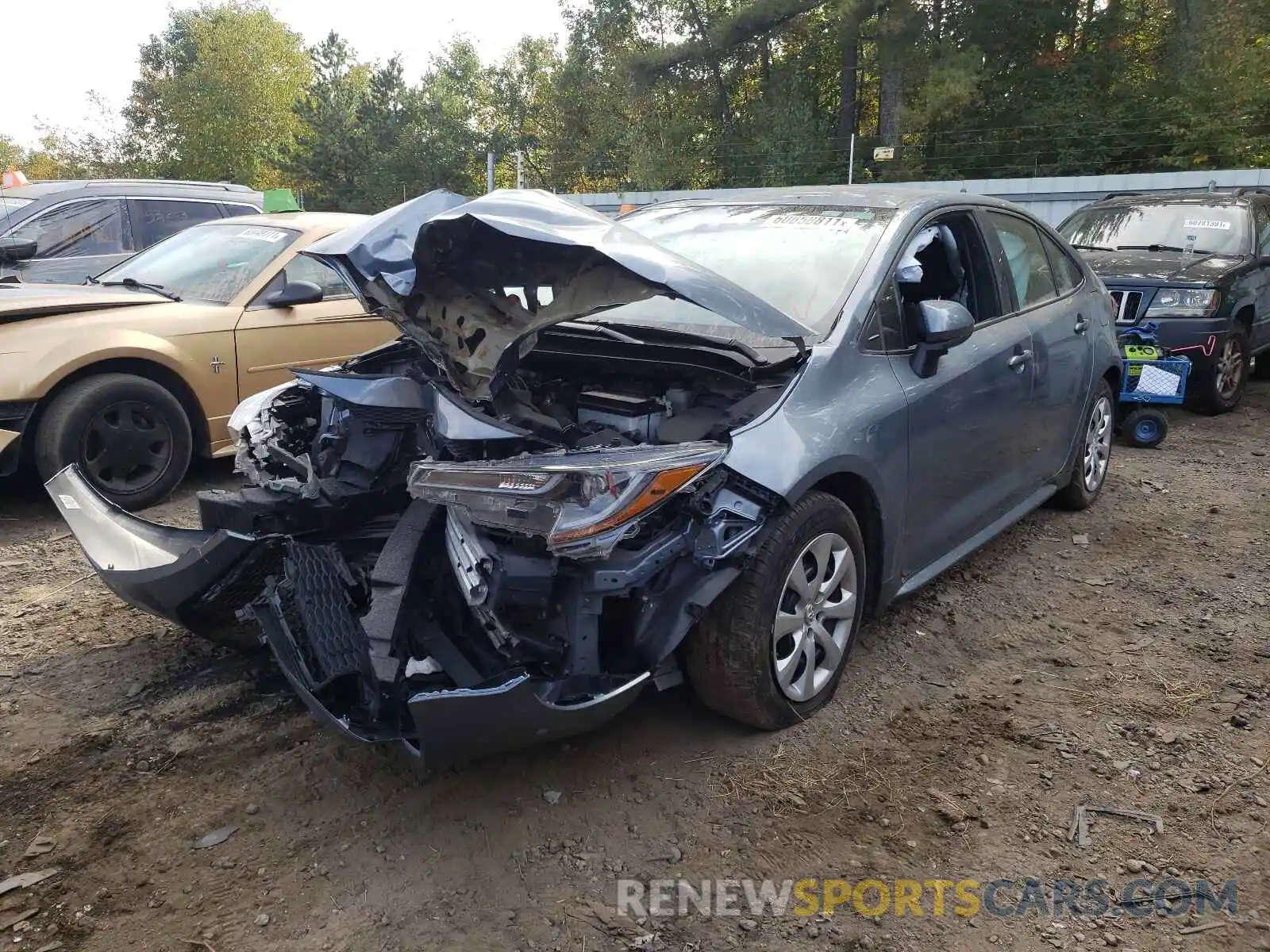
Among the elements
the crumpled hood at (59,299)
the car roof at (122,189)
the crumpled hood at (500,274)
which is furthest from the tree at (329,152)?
the crumpled hood at (500,274)

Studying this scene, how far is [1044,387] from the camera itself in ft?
14.1

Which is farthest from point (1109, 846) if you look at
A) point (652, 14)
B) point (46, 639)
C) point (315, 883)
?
point (652, 14)

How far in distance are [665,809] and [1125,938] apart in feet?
3.87

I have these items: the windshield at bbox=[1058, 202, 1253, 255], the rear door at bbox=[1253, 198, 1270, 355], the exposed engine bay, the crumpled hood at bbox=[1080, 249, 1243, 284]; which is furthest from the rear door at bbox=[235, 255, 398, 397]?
the rear door at bbox=[1253, 198, 1270, 355]

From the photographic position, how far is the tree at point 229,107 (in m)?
42.1

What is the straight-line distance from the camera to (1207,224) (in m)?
8.27

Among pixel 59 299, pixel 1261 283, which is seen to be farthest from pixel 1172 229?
pixel 59 299

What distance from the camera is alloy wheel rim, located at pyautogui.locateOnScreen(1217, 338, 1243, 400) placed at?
766cm

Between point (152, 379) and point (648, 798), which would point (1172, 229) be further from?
point (152, 379)

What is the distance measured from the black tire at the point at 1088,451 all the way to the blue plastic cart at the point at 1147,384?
127 centimetres

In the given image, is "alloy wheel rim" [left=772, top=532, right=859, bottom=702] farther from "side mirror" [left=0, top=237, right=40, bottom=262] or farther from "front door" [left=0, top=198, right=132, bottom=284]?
"front door" [left=0, top=198, right=132, bottom=284]

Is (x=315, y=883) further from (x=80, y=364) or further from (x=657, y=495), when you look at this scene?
(x=80, y=364)

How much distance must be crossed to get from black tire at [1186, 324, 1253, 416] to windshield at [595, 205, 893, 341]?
17.5 feet

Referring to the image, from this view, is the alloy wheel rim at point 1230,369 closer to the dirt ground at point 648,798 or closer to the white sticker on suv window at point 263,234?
the dirt ground at point 648,798
